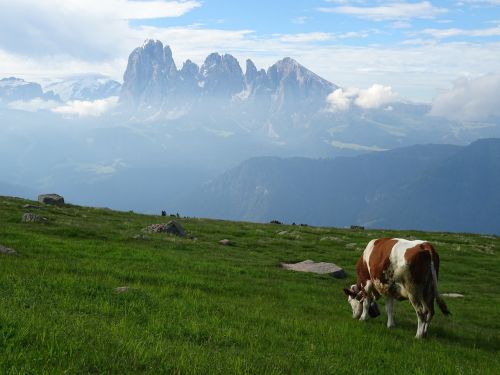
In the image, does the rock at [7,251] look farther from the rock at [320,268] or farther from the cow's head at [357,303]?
the rock at [320,268]

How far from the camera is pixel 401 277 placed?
53.9ft

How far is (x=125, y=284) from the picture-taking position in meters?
17.6

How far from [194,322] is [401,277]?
7639 millimetres

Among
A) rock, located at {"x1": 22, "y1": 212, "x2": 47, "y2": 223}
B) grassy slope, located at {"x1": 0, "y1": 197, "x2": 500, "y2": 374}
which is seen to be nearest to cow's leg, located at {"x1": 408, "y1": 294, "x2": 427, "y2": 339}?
grassy slope, located at {"x1": 0, "y1": 197, "x2": 500, "y2": 374}

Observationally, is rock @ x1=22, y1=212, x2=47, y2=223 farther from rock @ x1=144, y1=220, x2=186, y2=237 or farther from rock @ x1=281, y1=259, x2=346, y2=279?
rock @ x1=281, y1=259, x2=346, y2=279

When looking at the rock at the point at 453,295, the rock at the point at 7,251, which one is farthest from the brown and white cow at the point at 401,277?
the rock at the point at 7,251

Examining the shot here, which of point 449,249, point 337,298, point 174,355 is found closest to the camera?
point 174,355

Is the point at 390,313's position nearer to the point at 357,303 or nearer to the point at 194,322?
the point at 357,303

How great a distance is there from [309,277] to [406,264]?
12440mm

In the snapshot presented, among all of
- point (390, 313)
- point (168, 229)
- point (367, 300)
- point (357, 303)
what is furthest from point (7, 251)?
point (168, 229)

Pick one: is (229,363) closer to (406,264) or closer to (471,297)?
(406,264)

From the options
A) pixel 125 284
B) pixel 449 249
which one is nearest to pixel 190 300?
pixel 125 284

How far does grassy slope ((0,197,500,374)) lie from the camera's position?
9.15 meters

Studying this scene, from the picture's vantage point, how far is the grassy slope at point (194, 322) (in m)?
9.15
